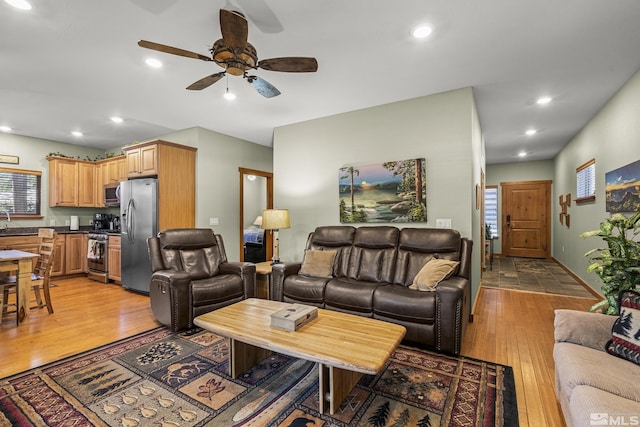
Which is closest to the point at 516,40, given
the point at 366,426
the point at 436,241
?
the point at 436,241

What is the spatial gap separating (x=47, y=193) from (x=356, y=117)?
603cm

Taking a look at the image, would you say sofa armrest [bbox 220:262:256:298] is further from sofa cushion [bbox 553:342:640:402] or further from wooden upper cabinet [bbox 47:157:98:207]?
wooden upper cabinet [bbox 47:157:98:207]

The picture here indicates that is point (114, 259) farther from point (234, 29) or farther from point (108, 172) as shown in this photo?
point (234, 29)

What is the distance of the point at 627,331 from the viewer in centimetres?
164

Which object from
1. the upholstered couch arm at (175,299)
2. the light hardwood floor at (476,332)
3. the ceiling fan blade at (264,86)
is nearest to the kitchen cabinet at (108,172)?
the light hardwood floor at (476,332)

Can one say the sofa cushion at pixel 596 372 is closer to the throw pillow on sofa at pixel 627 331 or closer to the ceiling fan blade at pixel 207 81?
the throw pillow on sofa at pixel 627 331

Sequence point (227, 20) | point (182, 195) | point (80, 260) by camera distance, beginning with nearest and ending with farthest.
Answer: point (227, 20), point (182, 195), point (80, 260)

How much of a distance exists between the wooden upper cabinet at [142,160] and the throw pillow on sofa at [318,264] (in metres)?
2.76

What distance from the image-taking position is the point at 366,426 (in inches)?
67.0

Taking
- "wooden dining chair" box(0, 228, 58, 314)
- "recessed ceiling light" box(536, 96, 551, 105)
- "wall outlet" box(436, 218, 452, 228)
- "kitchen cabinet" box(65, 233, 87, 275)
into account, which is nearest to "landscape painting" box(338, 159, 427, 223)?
"wall outlet" box(436, 218, 452, 228)

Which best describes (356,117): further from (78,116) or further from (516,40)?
(78,116)

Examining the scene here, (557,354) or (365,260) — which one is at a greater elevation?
(365,260)

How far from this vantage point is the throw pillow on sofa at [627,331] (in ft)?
5.20

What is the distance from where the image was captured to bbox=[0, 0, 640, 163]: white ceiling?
2154 millimetres
